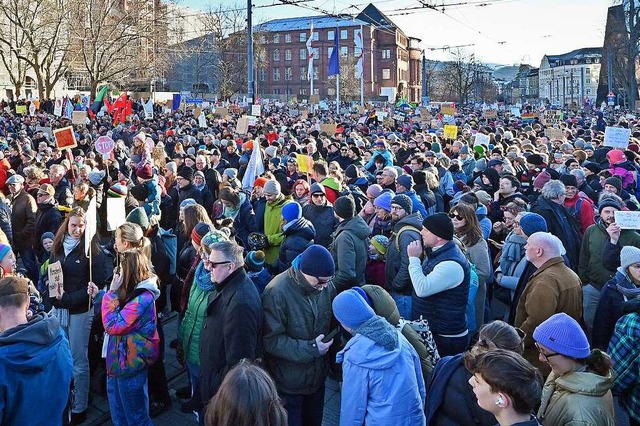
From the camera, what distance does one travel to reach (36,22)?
137 ft

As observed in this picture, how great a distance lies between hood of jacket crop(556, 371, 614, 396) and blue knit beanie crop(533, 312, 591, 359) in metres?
0.11

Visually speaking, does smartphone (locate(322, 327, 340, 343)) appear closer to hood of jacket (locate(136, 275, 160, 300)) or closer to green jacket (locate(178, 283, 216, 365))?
green jacket (locate(178, 283, 216, 365))

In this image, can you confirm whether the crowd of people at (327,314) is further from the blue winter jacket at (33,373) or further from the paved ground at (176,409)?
the paved ground at (176,409)

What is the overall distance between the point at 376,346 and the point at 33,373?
1.87 m

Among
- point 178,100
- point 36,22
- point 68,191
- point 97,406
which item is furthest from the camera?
point 36,22

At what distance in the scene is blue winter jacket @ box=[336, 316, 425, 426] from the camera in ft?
10.6

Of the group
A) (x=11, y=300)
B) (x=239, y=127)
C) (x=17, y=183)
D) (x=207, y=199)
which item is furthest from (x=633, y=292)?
(x=239, y=127)

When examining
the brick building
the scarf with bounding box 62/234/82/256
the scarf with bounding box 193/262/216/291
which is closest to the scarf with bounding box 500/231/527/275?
the scarf with bounding box 193/262/216/291

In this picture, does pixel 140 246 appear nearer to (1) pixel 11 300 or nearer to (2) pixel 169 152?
(1) pixel 11 300

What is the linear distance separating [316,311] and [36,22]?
44.9 metres

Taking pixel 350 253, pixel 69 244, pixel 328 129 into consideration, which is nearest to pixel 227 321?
pixel 350 253

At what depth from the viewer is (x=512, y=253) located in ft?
18.9

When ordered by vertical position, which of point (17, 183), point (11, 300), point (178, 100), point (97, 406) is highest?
point (178, 100)

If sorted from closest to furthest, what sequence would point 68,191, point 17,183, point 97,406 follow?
point 97,406 → point 17,183 → point 68,191
